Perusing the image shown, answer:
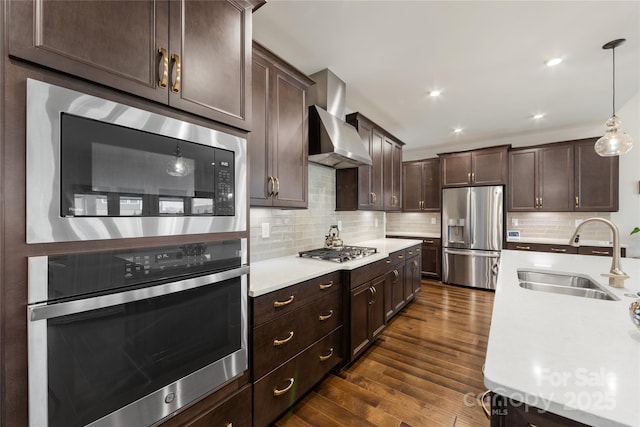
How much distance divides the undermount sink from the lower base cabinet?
140 cm

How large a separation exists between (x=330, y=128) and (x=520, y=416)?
225 centimetres

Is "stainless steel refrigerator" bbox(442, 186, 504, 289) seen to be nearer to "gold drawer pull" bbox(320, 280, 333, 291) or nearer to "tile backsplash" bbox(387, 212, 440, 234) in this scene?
"tile backsplash" bbox(387, 212, 440, 234)

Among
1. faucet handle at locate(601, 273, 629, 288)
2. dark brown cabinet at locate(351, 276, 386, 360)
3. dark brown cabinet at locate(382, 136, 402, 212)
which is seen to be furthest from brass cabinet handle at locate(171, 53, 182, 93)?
dark brown cabinet at locate(382, 136, 402, 212)

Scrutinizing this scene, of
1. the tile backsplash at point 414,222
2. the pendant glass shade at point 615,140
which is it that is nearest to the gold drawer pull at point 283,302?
the pendant glass shade at point 615,140

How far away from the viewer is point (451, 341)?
2750mm

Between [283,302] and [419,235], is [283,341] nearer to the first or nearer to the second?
[283,302]

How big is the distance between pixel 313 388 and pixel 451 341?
165 cm

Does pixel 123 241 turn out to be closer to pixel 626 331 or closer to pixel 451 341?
pixel 626 331

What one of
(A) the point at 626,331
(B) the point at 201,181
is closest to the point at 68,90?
(B) the point at 201,181

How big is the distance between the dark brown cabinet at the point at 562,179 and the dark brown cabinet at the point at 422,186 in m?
1.28

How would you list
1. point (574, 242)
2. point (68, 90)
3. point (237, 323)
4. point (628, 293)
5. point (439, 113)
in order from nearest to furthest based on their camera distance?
point (68, 90), point (237, 323), point (628, 293), point (574, 242), point (439, 113)

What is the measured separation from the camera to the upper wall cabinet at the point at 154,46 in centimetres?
77

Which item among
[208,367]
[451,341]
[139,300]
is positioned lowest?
[451,341]

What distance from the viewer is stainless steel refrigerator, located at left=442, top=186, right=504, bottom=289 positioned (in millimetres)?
4461
